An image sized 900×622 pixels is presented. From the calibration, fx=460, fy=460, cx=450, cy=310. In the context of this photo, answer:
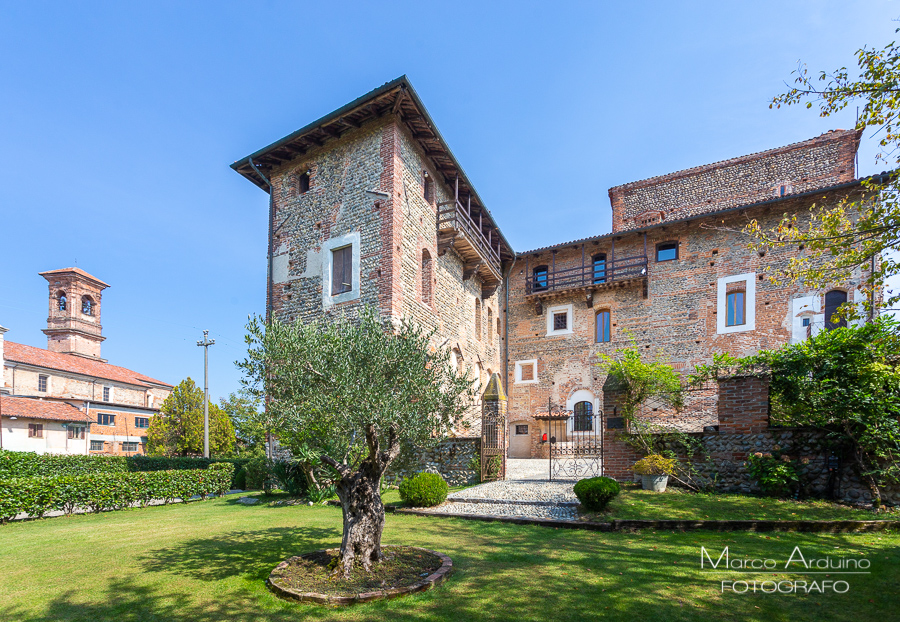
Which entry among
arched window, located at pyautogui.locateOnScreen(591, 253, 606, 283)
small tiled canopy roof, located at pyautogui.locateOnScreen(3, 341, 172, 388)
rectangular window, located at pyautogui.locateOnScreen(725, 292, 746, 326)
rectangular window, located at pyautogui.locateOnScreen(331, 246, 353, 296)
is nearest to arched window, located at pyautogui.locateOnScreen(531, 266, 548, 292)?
arched window, located at pyautogui.locateOnScreen(591, 253, 606, 283)

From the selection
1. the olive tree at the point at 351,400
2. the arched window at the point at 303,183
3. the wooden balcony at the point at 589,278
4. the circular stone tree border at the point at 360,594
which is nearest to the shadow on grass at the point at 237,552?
the circular stone tree border at the point at 360,594

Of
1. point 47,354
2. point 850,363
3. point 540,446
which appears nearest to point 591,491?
point 850,363

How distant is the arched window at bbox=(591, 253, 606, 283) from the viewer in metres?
21.6

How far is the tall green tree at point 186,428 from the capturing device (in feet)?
87.5

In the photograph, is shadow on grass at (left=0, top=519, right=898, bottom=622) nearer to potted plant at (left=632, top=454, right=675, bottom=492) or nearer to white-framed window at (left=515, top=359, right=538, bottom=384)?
potted plant at (left=632, top=454, right=675, bottom=492)

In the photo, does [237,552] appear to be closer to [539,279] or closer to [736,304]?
[539,279]

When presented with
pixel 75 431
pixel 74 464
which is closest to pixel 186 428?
pixel 75 431

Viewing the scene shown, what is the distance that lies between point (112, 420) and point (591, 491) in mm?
39300

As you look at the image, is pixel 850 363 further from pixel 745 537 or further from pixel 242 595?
pixel 242 595

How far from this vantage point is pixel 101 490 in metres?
11.5

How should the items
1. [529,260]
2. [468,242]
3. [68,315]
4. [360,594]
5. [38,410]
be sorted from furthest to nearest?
[68,315], [38,410], [529,260], [468,242], [360,594]

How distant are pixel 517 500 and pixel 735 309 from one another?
14351 mm

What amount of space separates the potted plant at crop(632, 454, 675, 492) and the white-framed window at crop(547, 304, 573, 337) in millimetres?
12483

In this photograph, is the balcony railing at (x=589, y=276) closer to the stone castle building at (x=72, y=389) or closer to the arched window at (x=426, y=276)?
the arched window at (x=426, y=276)
